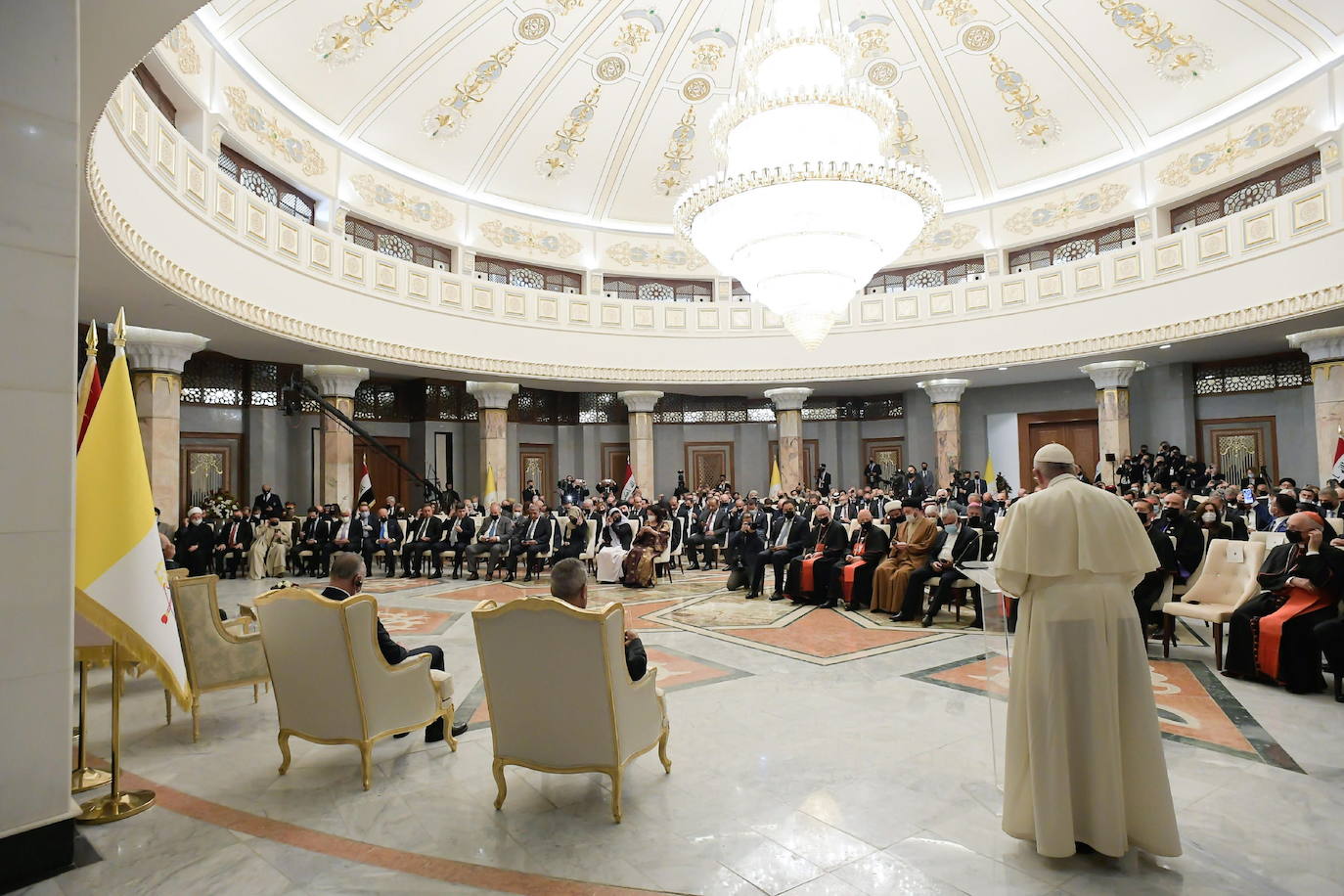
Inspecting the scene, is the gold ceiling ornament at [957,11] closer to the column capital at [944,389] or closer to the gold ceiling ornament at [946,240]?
the gold ceiling ornament at [946,240]

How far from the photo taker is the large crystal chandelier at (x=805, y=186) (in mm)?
7723

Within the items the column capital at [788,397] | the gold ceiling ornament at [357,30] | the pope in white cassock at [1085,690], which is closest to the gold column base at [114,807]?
the pope in white cassock at [1085,690]

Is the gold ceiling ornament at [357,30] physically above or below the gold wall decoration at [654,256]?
above

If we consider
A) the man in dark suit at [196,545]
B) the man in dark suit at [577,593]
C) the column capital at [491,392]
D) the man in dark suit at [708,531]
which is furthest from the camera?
the column capital at [491,392]

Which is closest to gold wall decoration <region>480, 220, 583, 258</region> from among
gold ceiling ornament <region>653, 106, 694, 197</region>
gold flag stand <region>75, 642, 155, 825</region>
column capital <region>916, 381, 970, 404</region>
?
gold ceiling ornament <region>653, 106, 694, 197</region>

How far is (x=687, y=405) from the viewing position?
1928 centimetres

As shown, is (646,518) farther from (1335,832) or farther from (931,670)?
(1335,832)

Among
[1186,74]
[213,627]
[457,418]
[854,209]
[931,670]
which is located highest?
[1186,74]

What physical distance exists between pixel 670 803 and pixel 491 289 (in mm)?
12963

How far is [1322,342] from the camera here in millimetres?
11445

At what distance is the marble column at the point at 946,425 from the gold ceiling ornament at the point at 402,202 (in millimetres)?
10720

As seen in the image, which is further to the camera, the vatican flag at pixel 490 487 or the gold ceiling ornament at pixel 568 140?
the vatican flag at pixel 490 487

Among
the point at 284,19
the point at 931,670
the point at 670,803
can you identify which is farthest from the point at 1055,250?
the point at 670,803

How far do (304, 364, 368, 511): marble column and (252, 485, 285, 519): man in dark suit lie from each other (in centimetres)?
90
